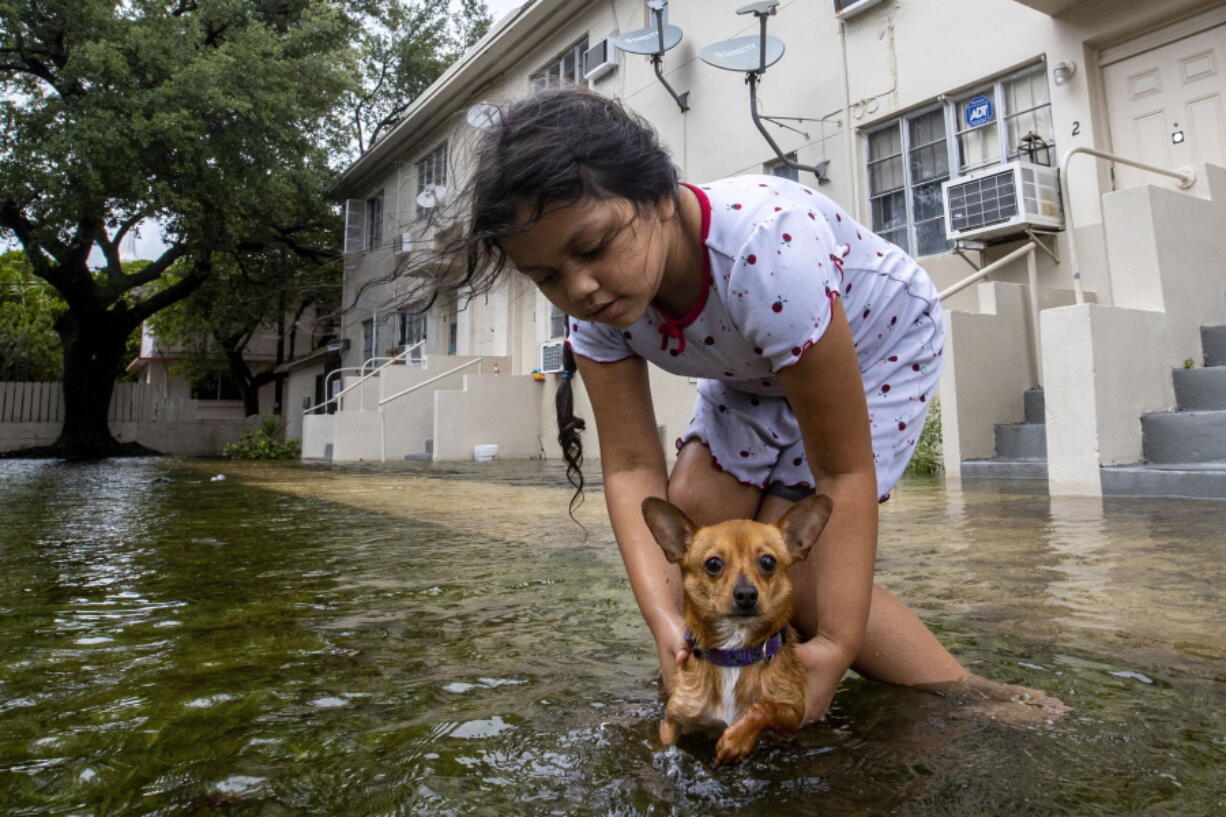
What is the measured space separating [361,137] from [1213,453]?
28276mm

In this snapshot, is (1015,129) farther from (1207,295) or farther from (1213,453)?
(1213,453)

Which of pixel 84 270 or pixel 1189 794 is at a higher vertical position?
pixel 84 270

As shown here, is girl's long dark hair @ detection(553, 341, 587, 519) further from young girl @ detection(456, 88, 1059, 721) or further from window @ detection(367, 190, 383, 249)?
window @ detection(367, 190, 383, 249)

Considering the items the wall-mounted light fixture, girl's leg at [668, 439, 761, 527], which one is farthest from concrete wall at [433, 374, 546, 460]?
girl's leg at [668, 439, 761, 527]

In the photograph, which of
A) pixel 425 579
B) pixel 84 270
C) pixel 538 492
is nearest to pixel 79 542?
pixel 425 579

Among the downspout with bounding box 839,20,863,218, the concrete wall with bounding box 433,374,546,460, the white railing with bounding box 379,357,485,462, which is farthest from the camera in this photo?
the white railing with bounding box 379,357,485,462

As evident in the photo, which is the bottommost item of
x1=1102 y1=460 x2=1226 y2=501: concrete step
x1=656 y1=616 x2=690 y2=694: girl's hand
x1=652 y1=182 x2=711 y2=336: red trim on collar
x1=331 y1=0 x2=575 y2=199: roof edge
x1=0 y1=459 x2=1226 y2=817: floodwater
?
x1=0 y1=459 x2=1226 y2=817: floodwater

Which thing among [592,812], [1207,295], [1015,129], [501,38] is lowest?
[592,812]

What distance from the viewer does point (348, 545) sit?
436cm

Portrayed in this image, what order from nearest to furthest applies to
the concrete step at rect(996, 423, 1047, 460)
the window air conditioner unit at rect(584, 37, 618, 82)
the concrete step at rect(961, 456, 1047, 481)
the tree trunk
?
the concrete step at rect(961, 456, 1047, 481)
the concrete step at rect(996, 423, 1047, 460)
the window air conditioner unit at rect(584, 37, 618, 82)
the tree trunk

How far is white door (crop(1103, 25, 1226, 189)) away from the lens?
24.5 feet

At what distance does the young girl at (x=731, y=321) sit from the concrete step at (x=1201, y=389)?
17.0 feet

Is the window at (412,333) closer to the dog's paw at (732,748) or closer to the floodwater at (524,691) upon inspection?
the floodwater at (524,691)

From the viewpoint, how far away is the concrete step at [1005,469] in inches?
271
